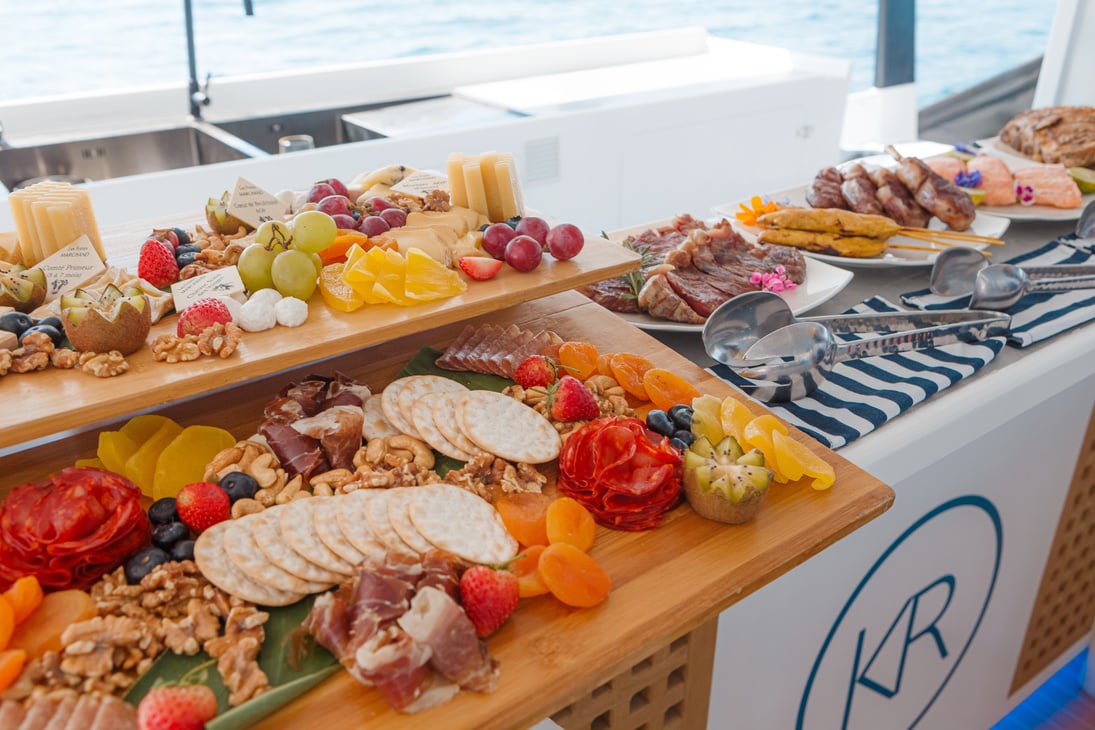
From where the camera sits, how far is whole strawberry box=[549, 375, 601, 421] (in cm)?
140

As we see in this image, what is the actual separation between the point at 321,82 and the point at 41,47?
7352 mm

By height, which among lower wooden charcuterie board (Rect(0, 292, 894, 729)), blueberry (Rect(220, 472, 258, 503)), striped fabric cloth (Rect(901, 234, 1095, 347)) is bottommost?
striped fabric cloth (Rect(901, 234, 1095, 347))

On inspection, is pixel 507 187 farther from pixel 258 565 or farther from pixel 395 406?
pixel 258 565

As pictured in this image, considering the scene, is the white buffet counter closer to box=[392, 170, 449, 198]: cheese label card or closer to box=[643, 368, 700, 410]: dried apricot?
box=[643, 368, 700, 410]: dried apricot

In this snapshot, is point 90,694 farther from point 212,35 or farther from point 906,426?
point 212,35

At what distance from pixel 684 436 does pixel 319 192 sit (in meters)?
0.94

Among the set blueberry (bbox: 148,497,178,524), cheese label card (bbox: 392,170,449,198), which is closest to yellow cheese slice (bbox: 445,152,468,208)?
cheese label card (bbox: 392,170,449,198)

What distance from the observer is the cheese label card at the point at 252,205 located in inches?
63.8

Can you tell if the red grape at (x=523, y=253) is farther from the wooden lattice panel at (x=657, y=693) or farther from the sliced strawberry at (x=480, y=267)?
the wooden lattice panel at (x=657, y=693)

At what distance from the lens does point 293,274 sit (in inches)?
54.7

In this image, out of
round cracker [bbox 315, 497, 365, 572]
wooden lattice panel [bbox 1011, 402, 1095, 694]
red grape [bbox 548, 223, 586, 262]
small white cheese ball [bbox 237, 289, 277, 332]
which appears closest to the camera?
round cracker [bbox 315, 497, 365, 572]

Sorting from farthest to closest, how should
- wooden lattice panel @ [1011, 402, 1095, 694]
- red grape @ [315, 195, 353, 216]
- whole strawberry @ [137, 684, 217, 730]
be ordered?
wooden lattice panel @ [1011, 402, 1095, 694] < red grape @ [315, 195, 353, 216] < whole strawberry @ [137, 684, 217, 730]

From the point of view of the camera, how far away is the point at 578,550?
1.11 m

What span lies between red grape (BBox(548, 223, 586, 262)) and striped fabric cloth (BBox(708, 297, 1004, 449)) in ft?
1.27
